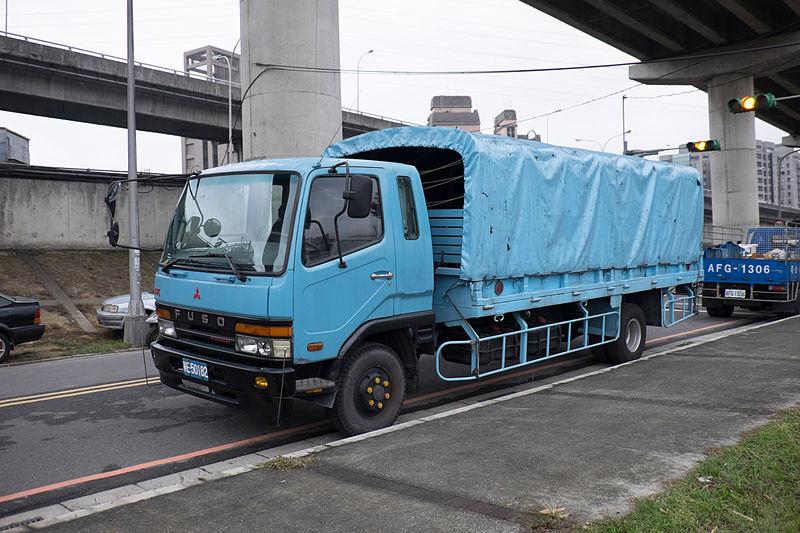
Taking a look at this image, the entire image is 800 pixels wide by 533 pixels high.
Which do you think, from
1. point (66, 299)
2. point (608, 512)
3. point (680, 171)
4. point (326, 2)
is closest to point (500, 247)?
point (608, 512)

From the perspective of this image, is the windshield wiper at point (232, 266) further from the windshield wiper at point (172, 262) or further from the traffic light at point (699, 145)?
the traffic light at point (699, 145)

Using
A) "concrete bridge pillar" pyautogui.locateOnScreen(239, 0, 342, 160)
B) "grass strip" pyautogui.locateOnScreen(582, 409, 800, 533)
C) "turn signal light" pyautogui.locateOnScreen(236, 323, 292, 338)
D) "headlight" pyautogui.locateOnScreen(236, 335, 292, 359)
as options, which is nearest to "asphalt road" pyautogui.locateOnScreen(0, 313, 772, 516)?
"headlight" pyautogui.locateOnScreen(236, 335, 292, 359)

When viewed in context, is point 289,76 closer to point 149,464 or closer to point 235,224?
point 235,224

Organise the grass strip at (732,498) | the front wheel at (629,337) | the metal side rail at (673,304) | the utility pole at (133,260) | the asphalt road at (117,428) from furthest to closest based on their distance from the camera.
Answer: the utility pole at (133,260) → the metal side rail at (673,304) → the front wheel at (629,337) → the asphalt road at (117,428) → the grass strip at (732,498)

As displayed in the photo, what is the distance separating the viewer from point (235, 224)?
5746 millimetres

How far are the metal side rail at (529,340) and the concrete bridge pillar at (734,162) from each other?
30.4 meters

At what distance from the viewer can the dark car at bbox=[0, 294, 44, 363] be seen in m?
11.6

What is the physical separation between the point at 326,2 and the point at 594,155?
36.0 feet

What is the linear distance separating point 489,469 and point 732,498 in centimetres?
160

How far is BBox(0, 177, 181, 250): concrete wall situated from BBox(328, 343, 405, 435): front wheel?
1749 centimetres

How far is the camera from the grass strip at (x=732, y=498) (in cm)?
366

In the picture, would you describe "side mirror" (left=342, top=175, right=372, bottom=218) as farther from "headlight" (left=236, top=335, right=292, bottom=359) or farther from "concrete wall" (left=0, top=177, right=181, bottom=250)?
"concrete wall" (left=0, top=177, right=181, bottom=250)

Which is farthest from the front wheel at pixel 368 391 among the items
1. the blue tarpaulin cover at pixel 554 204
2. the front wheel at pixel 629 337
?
the front wheel at pixel 629 337

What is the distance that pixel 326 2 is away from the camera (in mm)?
16984
